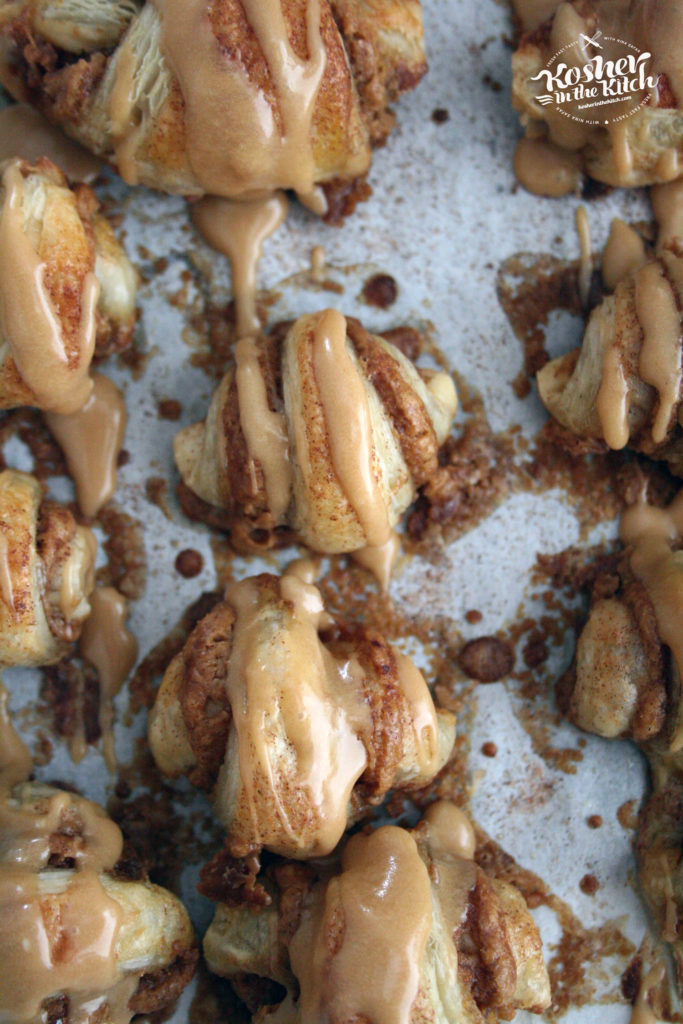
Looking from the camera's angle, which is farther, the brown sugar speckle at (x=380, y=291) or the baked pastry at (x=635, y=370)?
the brown sugar speckle at (x=380, y=291)

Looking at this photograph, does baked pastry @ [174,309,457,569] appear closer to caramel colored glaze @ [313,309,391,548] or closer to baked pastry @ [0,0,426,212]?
caramel colored glaze @ [313,309,391,548]

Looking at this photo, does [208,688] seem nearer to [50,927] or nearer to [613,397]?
[50,927]

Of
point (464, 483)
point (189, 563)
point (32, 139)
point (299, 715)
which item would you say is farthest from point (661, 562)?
point (32, 139)

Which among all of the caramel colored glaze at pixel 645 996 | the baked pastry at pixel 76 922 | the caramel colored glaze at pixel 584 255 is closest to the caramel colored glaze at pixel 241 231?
the caramel colored glaze at pixel 584 255

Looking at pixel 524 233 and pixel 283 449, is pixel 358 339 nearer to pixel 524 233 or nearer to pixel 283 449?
pixel 283 449

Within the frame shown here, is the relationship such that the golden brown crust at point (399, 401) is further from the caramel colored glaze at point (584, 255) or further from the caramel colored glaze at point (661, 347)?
the caramel colored glaze at point (584, 255)

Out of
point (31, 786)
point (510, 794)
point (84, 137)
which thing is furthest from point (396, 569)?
point (84, 137)

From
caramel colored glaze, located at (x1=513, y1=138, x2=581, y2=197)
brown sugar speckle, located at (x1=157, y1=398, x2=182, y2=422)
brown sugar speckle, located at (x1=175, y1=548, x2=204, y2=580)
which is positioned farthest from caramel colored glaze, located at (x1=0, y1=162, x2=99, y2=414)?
caramel colored glaze, located at (x1=513, y1=138, x2=581, y2=197)
